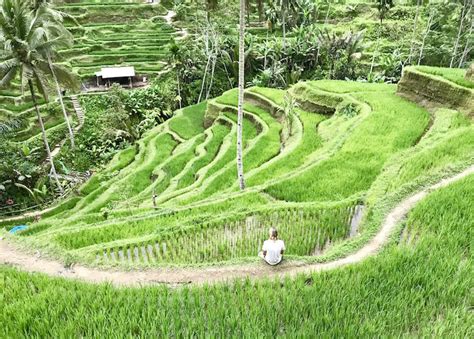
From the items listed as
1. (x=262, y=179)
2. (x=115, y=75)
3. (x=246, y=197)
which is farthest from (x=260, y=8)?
(x=246, y=197)

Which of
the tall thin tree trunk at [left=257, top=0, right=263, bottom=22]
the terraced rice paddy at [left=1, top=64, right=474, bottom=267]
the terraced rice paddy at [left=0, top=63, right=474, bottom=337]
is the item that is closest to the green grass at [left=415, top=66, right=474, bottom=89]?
the terraced rice paddy at [left=0, top=63, right=474, bottom=337]

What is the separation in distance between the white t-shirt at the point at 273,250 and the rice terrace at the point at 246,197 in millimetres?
22

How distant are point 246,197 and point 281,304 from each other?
5.22 meters

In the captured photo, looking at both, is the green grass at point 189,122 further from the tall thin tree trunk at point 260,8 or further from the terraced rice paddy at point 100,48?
the tall thin tree trunk at point 260,8

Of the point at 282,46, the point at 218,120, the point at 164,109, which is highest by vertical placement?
the point at 282,46

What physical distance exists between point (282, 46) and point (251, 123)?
489 inches

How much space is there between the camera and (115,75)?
31.6m

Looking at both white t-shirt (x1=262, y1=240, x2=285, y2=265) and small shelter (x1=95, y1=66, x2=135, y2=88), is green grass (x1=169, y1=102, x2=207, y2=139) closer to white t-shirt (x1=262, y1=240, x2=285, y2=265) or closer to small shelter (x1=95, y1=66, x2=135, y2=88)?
small shelter (x1=95, y1=66, x2=135, y2=88)

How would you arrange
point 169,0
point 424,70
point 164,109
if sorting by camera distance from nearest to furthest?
point 424,70, point 164,109, point 169,0

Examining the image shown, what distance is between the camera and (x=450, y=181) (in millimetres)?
8070

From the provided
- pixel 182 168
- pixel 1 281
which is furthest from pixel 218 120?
pixel 1 281

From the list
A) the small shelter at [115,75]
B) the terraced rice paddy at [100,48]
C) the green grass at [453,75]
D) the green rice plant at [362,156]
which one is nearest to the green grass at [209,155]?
the green rice plant at [362,156]

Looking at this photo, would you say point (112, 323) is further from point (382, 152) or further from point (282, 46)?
point (282, 46)

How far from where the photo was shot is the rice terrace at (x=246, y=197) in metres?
4.63
